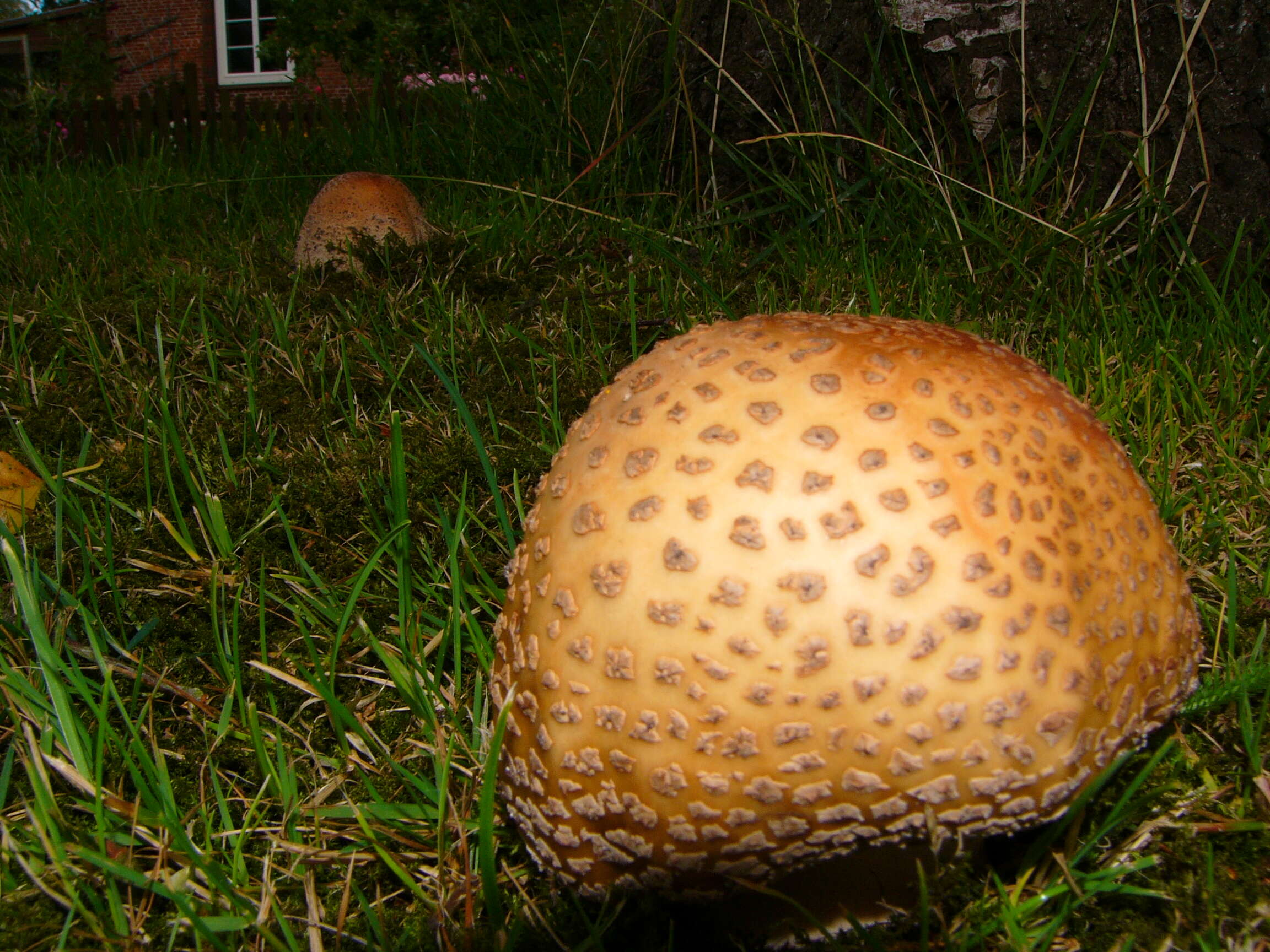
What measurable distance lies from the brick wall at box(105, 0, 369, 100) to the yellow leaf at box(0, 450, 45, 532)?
18351 millimetres

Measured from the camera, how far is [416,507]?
210 cm

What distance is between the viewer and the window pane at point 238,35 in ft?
61.8

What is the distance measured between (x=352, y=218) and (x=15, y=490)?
1490 millimetres

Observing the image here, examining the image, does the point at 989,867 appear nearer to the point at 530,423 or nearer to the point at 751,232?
the point at 530,423

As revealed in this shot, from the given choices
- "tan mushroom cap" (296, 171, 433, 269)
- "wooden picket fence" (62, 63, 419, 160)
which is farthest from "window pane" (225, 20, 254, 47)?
"tan mushroom cap" (296, 171, 433, 269)

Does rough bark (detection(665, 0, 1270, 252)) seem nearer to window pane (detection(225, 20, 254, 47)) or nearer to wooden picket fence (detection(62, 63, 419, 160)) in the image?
wooden picket fence (detection(62, 63, 419, 160))

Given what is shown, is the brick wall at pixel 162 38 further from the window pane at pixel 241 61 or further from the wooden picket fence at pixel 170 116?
the wooden picket fence at pixel 170 116

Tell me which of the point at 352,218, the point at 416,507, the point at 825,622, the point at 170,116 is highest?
the point at 170,116

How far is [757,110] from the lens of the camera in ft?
11.1

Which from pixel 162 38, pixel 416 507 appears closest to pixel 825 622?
pixel 416 507

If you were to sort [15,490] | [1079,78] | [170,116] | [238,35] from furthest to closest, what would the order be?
[238,35] < [170,116] < [1079,78] < [15,490]

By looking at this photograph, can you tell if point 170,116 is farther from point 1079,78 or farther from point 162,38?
point 162,38

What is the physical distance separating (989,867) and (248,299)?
8.51ft

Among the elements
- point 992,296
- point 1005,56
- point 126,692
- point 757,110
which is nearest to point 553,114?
point 757,110
